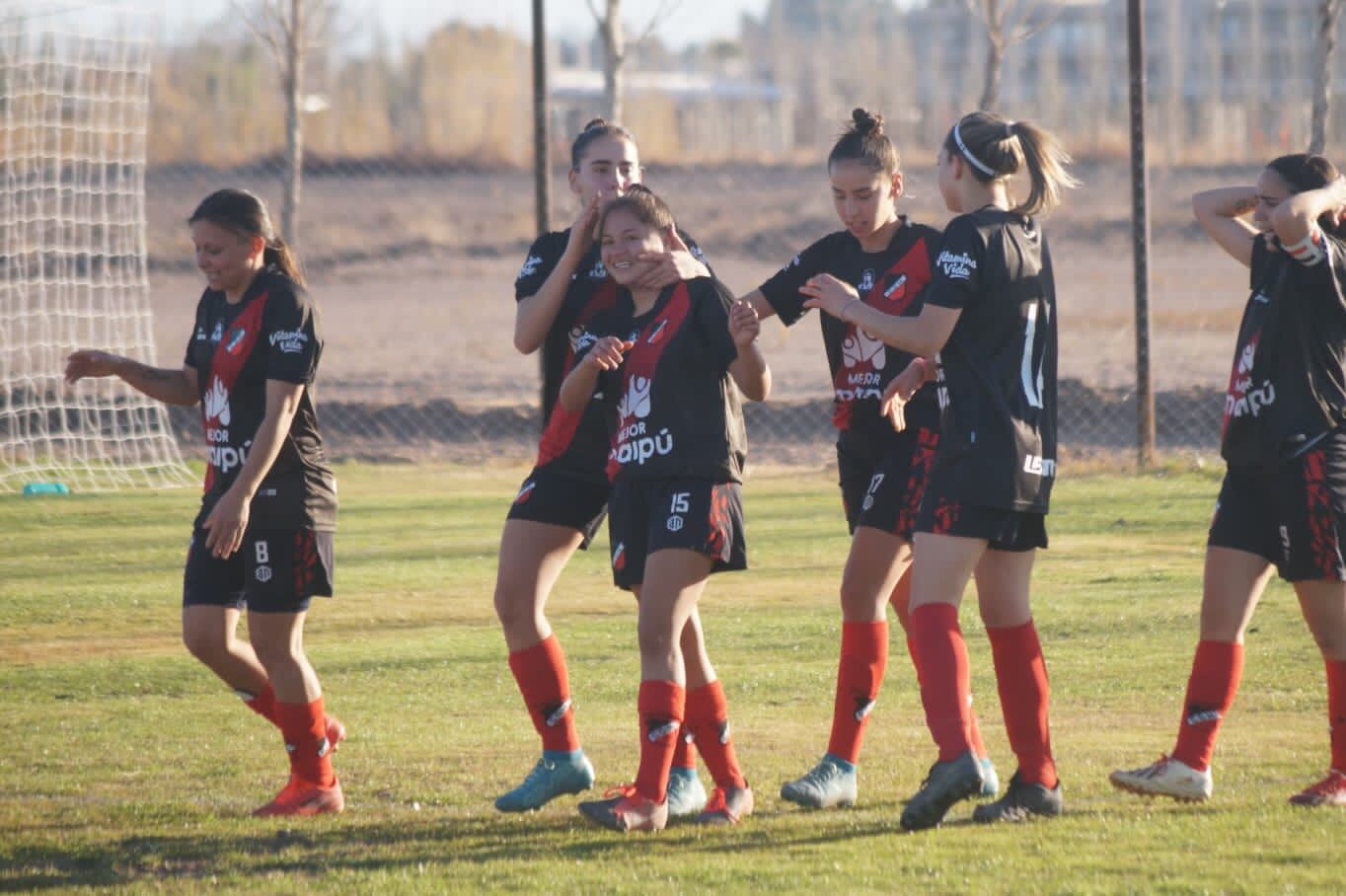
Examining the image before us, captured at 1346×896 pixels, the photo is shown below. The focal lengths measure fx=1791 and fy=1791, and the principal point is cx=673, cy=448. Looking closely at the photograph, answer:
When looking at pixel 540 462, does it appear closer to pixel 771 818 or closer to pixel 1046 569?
pixel 771 818

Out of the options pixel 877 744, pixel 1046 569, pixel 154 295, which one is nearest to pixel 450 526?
pixel 1046 569

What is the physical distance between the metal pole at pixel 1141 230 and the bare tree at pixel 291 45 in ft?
28.5

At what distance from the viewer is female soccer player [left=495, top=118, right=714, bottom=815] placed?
5.46 m

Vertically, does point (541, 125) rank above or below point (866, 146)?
above

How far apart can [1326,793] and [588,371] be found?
7.92ft

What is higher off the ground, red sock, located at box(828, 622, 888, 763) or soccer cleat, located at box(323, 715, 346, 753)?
red sock, located at box(828, 622, 888, 763)

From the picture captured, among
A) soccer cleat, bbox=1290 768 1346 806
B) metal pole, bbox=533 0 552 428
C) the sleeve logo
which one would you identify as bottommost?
soccer cleat, bbox=1290 768 1346 806

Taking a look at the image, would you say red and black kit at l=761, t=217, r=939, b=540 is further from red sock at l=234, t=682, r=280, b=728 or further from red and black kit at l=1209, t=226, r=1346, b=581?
red sock at l=234, t=682, r=280, b=728

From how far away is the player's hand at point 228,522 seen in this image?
206 inches

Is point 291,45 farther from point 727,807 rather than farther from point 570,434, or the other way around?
point 727,807

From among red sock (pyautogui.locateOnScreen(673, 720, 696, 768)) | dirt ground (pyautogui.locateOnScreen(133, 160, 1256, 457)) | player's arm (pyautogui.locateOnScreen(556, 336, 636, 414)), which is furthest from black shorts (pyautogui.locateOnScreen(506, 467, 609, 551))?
dirt ground (pyautogui.locateOnScreen(133, 160, 1256, 457))

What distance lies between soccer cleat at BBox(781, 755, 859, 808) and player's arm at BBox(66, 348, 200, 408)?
2.29 metres

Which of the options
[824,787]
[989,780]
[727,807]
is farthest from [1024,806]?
[727,807]

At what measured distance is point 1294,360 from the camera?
511cm
